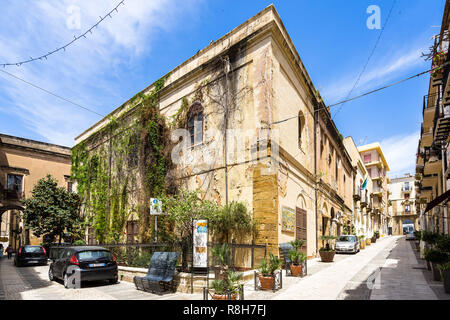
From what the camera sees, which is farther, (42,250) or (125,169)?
(125,169)

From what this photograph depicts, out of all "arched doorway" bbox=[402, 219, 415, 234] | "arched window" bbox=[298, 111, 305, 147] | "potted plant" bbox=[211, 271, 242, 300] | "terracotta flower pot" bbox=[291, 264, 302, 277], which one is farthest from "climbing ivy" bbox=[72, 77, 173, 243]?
"arched doorway" bbox=[402, 219, 415, 234]

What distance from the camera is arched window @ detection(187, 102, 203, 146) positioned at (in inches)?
592

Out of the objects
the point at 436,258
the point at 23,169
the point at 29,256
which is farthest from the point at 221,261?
the point at 23,169

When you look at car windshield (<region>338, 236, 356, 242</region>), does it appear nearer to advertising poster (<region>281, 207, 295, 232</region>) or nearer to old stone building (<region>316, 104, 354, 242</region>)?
old stone building (<region>316, 104, 354, 242</region>)

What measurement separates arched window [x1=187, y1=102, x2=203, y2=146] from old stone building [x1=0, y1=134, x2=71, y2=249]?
2169 centimetres

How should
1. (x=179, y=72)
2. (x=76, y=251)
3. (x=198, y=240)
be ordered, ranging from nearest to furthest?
(x=198, y=240)
(x=76, y=251)
(x=179, y=72)

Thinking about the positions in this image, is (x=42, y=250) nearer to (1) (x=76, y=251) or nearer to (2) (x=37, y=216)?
(2) (x=37, y=216)

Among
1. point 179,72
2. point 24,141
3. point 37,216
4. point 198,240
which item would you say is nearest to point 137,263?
point 198,240

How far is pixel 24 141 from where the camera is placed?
31031 millimetres

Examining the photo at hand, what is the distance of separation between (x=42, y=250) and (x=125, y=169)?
6.70 metres

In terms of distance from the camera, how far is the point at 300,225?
47.8 ft

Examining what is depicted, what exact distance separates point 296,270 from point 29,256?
1542 cm

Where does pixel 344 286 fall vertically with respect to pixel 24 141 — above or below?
below
